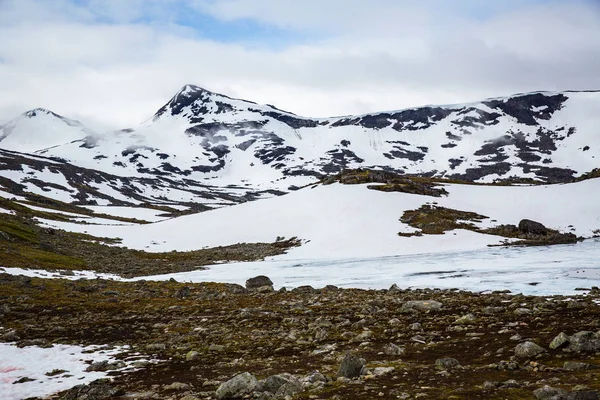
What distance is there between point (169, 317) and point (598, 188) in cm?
9868

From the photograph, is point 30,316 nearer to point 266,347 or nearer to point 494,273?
point 266,347

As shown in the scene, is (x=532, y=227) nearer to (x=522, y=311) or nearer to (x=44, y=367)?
(x=522, y=311)

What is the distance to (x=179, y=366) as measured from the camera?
13680mm

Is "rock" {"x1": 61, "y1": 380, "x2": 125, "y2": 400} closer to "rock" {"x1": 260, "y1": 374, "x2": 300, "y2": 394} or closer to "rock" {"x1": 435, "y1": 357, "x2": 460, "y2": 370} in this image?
"rock" {"x1": 260, "y1": 374, "x2": 300, "y2": 394}

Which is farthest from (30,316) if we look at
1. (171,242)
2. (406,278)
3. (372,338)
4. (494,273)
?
(171,242)

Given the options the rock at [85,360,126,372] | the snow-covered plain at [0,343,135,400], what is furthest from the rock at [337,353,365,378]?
the rock at [85,360,126,372]

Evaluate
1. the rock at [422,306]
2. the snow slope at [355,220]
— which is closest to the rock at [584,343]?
the rock at [422,306]

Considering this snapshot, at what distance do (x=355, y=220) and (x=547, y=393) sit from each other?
81.5 metres

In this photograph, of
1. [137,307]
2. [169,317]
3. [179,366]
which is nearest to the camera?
[179,366]

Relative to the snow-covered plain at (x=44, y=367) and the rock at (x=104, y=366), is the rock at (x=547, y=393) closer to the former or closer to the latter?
the snow-covered plain at (x=44, y=367)

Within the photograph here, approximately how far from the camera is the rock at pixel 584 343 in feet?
35.1

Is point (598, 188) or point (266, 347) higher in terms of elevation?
point (598, 188)

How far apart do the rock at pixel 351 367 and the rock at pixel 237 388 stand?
2.09 metres

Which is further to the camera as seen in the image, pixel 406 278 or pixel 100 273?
pixel 100 273
